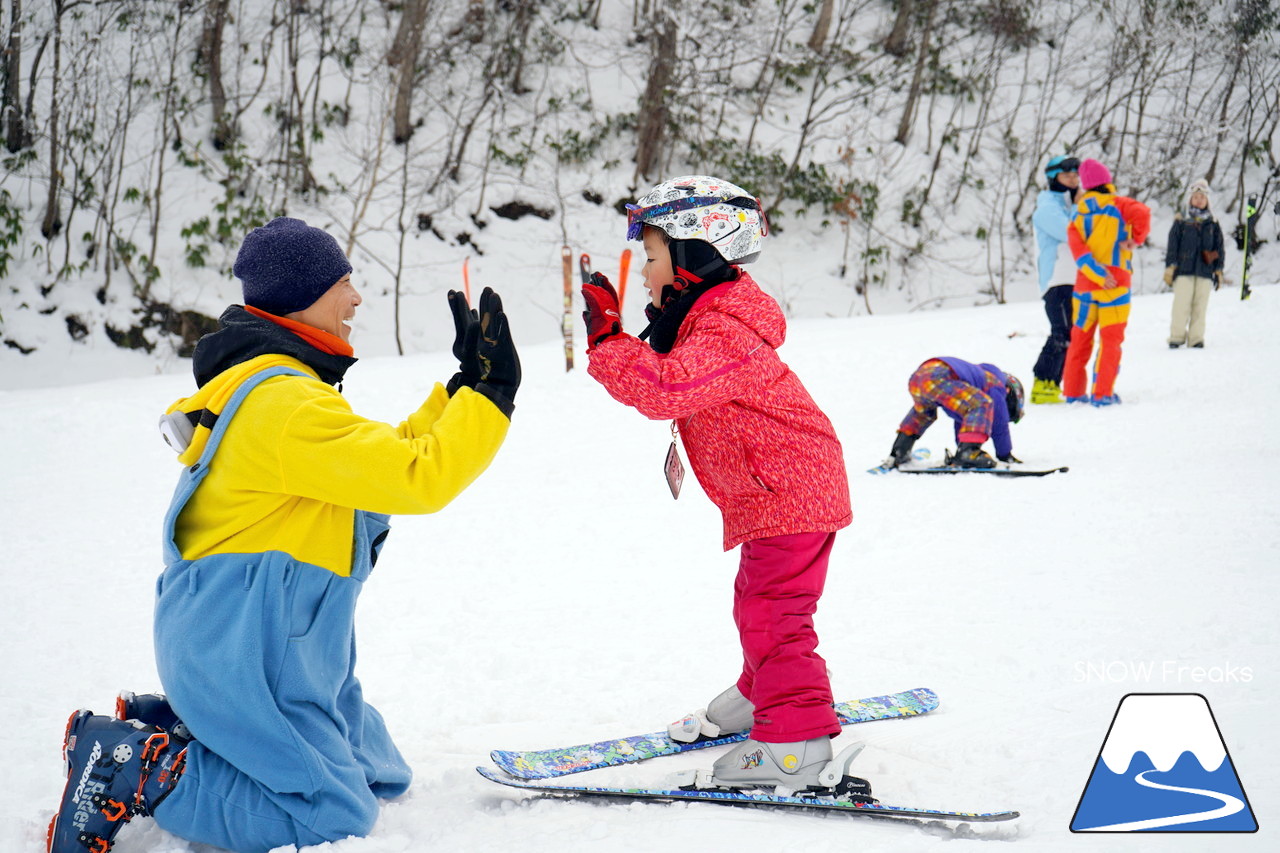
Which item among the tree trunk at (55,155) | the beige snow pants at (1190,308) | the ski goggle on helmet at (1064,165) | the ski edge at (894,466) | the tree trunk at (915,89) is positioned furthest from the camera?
the tree trunk at (915,89)

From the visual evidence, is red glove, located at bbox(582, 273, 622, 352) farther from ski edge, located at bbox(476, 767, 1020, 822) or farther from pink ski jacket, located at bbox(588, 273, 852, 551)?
ski edge, located at bbox(476, 767, 1020, 822)

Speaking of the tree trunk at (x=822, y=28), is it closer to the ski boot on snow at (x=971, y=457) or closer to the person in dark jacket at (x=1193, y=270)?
the person in dark jacket at (x=1193, y=270)

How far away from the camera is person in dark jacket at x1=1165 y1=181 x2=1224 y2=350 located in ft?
31.0

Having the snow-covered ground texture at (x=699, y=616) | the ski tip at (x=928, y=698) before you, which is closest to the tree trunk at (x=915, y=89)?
the snow-covered ground texture at (x=699, y=616)

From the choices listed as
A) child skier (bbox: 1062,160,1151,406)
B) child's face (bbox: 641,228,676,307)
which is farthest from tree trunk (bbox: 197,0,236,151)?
child's face (bbox: 641,228,676,307)

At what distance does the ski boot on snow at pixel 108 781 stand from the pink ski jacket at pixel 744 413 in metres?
1.24

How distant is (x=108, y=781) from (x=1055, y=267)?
7.53m

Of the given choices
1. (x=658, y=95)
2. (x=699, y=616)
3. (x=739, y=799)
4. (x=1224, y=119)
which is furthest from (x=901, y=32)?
(x=739, y=799)

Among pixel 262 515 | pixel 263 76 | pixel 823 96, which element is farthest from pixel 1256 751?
pixel 823 96

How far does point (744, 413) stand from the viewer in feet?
8.36

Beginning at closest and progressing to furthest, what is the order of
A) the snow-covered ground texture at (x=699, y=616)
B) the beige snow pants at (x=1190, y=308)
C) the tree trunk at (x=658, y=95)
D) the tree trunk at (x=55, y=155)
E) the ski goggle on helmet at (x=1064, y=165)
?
the snow-covered ground texture at (x=699, y=616), the ski goggle on helmet at (x=1064, y=165), the beige snow pants at (x=1190, y=308), the tree trunk at (x=55, y=155), the tree trunk at (x=658, y=95)

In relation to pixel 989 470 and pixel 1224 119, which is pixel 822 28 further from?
pixel 989 470

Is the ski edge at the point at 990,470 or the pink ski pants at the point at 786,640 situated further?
the ski edge at the point at 990,470

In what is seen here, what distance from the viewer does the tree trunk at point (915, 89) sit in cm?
1886
